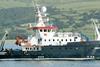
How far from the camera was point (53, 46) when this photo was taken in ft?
391

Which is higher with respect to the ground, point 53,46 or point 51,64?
point 53,46

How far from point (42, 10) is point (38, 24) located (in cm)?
326

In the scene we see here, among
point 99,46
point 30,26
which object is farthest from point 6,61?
point 99,46

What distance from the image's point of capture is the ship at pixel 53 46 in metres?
118

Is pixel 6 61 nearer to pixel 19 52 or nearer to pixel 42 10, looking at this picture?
pixel 19 52

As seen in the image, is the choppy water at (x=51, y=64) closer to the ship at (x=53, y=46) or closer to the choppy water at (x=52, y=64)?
the choppy water at (x=52, y=64)

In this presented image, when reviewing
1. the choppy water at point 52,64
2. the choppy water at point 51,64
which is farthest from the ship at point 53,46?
the choppy water at point 52,64

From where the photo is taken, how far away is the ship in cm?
11850

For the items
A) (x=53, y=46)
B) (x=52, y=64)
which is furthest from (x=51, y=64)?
(x=53, y=46)

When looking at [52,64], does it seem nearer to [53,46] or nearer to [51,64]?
[51,64]

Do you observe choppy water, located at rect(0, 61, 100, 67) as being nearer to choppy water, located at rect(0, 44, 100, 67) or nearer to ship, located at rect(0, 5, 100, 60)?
choppy water, located at rect(0, 44, 100, 67)

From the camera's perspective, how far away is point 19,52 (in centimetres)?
12294

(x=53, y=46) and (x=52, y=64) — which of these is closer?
(x=52, y=64)

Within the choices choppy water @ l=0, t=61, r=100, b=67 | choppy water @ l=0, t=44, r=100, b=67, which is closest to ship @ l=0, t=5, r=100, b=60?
choppy water @ l=0, t=44, r=100, b=67
